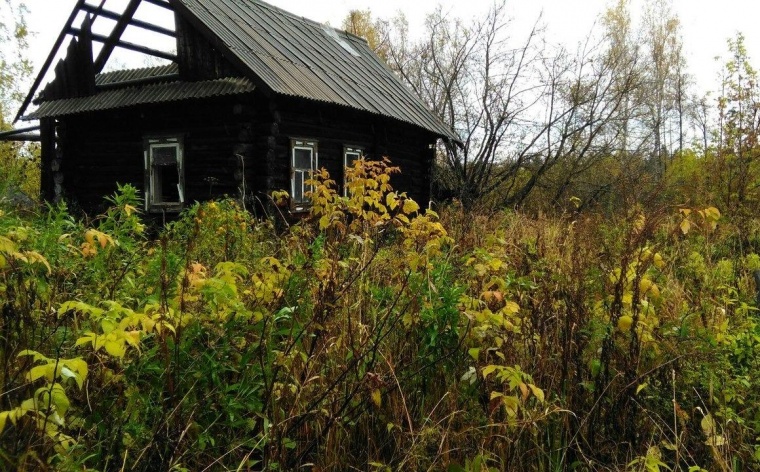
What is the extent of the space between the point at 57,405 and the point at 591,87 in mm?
16946

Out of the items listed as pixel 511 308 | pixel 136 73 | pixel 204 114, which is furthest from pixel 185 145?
pixel 511 308

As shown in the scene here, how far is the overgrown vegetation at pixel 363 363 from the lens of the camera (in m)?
2.16

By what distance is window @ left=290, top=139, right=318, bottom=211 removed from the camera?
33.9 feet

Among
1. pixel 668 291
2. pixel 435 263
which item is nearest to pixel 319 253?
pixel 435 263

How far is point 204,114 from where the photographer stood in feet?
33.4

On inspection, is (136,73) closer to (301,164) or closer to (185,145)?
(185,145)

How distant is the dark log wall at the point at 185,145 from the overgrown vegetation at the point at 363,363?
6334 millimetres

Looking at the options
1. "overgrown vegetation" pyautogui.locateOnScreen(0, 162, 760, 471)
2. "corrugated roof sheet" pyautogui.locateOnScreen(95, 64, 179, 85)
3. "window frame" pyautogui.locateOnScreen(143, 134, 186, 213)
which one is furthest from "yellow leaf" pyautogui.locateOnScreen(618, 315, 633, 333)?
"corrugated roof sheet" pyautogui.locateOnScreen(95, 64, 179, 85)

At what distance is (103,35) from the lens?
11.0 m

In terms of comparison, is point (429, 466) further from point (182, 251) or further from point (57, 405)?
point (182, 251)

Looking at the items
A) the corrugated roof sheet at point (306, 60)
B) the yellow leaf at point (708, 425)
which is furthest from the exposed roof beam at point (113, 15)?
the yellow leaf at point (708, 425)

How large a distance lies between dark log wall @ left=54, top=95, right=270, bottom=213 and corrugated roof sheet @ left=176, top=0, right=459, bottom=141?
2.78ft

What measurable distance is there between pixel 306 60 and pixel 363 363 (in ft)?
32.4

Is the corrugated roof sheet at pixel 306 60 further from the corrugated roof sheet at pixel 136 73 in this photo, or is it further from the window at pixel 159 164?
the window at pixel 159 164
